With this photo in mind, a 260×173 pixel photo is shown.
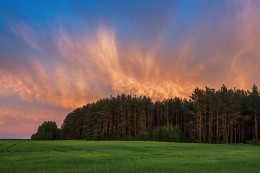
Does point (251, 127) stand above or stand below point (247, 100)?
below

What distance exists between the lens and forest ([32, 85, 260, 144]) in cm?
12575

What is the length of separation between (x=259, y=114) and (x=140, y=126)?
56.5 m

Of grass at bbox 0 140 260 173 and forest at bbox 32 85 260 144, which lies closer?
grass at bbox 0 140 260 173

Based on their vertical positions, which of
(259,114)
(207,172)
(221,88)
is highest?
(221,88)

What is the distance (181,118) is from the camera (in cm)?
16312

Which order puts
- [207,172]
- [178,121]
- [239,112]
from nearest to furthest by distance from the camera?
[207,172], [239,112], [178,121]

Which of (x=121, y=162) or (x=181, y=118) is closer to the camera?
(x=121, y=162)

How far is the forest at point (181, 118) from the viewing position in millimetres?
125750

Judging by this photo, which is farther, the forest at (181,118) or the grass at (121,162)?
the forest at (181,118)

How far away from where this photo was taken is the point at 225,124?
398ft

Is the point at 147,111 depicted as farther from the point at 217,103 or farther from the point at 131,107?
the point at 217,103

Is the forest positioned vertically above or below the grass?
above

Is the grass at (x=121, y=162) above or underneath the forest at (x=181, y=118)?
underneath

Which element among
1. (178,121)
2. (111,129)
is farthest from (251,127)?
(111,129)
